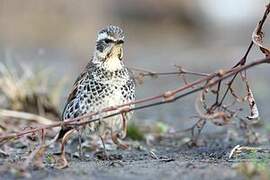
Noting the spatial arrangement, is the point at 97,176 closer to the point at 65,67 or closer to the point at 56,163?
the point at 56,163

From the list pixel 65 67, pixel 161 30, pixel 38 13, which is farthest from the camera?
pixel 161 30

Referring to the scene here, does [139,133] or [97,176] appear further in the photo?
[139,133]

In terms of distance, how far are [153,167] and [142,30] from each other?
19.6 metres

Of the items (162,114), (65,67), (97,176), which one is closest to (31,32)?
(65,67)

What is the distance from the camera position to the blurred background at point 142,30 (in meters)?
17.2

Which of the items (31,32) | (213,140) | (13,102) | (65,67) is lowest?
(213,140)

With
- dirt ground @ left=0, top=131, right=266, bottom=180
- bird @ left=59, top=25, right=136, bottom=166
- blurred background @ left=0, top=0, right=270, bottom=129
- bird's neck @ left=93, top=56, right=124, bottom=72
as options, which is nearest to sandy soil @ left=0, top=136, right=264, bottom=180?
dirt ground @ left=0, top=131, right=266, bottom=180

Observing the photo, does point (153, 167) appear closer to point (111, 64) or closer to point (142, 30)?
point (111, 64)

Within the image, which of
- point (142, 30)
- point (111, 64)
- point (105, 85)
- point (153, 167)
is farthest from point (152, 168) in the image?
point (142, 30)

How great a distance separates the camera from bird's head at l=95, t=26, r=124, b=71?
20.0 feet

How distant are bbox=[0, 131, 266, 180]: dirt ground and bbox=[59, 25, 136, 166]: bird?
0.25 m

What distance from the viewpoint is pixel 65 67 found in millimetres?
16250

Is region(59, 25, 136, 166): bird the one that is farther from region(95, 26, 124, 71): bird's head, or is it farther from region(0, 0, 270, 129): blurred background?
region(0, 0, 270, 129): blurred background

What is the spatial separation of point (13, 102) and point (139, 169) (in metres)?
3.70
